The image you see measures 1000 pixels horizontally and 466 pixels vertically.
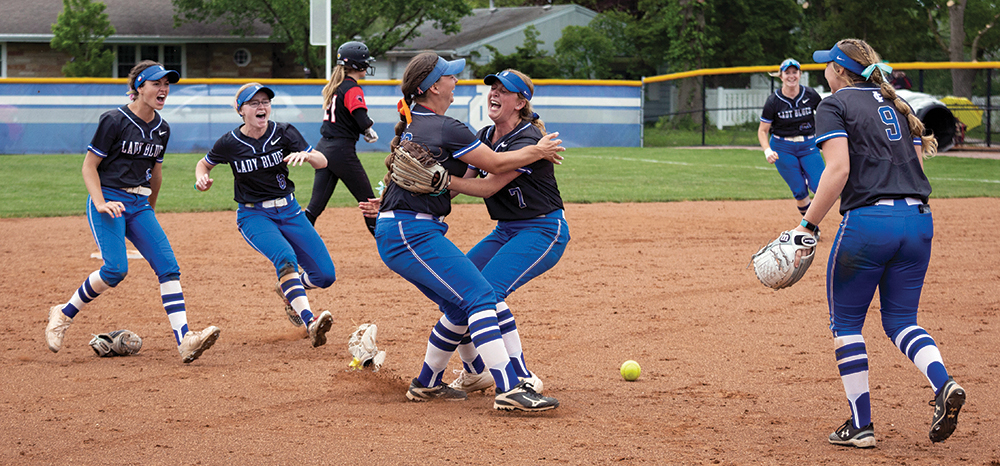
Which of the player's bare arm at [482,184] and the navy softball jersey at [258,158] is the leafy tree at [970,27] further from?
the player's bare arm at [482,184]

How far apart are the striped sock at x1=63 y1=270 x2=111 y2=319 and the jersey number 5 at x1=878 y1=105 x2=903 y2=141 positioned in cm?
516

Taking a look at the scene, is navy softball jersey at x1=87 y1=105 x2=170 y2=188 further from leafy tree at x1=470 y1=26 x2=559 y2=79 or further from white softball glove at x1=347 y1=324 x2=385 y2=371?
leafy tree at x1=470 y1=26 x2=559 y2=79

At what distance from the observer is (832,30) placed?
40219mm

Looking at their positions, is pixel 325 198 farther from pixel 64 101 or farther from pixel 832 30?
pixel 832 30

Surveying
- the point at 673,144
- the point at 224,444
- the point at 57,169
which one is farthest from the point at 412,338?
the point at 673,144

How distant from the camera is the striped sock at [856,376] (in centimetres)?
438

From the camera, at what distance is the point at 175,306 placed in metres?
6.27

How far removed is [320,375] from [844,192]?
11.2ft

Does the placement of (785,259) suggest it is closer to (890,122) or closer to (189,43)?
(890,122)

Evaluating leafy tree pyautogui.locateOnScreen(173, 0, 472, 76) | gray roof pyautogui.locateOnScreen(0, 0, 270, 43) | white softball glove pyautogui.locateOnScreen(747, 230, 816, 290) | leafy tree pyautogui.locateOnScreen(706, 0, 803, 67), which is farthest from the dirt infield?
leafy tree pyautogui.locateOnScreen(706, 0, 803, 67)

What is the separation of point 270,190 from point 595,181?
39.3ft

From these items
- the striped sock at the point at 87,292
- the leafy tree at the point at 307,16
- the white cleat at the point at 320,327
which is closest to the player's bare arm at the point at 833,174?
the white cleat at the point at 320,327

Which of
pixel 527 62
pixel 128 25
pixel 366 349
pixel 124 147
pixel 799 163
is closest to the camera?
pixel 366 349

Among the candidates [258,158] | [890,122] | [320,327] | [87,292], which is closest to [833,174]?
[890,122]
